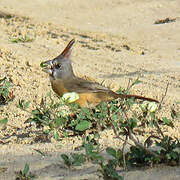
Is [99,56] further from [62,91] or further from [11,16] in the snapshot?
[11,16]

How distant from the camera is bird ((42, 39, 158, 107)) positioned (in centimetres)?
457

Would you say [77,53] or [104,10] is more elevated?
[104,10]

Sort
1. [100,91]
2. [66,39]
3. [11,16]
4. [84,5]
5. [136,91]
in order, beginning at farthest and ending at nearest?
1. [84,5]
2. [11,16]
3. [66,39]
4. [136,91]
5. [100,91]

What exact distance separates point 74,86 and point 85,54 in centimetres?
280

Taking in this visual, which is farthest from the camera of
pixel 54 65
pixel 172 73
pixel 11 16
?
pixel 11 16

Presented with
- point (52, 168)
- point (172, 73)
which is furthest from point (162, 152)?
point (172, 73)

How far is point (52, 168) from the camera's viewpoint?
3.35m

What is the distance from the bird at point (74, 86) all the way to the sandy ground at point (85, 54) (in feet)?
1.54

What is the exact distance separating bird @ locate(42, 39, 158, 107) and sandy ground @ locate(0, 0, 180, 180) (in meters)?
0.47

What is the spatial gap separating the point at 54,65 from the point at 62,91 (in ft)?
1.24

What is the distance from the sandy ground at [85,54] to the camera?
3.64m

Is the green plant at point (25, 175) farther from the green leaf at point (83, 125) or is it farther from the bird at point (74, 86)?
the bird at point (74, 86)

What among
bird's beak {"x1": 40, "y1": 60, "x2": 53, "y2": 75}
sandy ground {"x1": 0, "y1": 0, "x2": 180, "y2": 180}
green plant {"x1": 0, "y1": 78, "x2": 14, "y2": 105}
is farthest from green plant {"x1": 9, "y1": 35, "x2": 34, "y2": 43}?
bird's beak {"x1": 40, "y1": 60, "x2": 53, "y2": 75}

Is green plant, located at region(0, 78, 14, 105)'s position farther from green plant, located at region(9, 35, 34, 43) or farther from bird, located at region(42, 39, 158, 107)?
green plant, located at region(9, 35, 34, 43)
